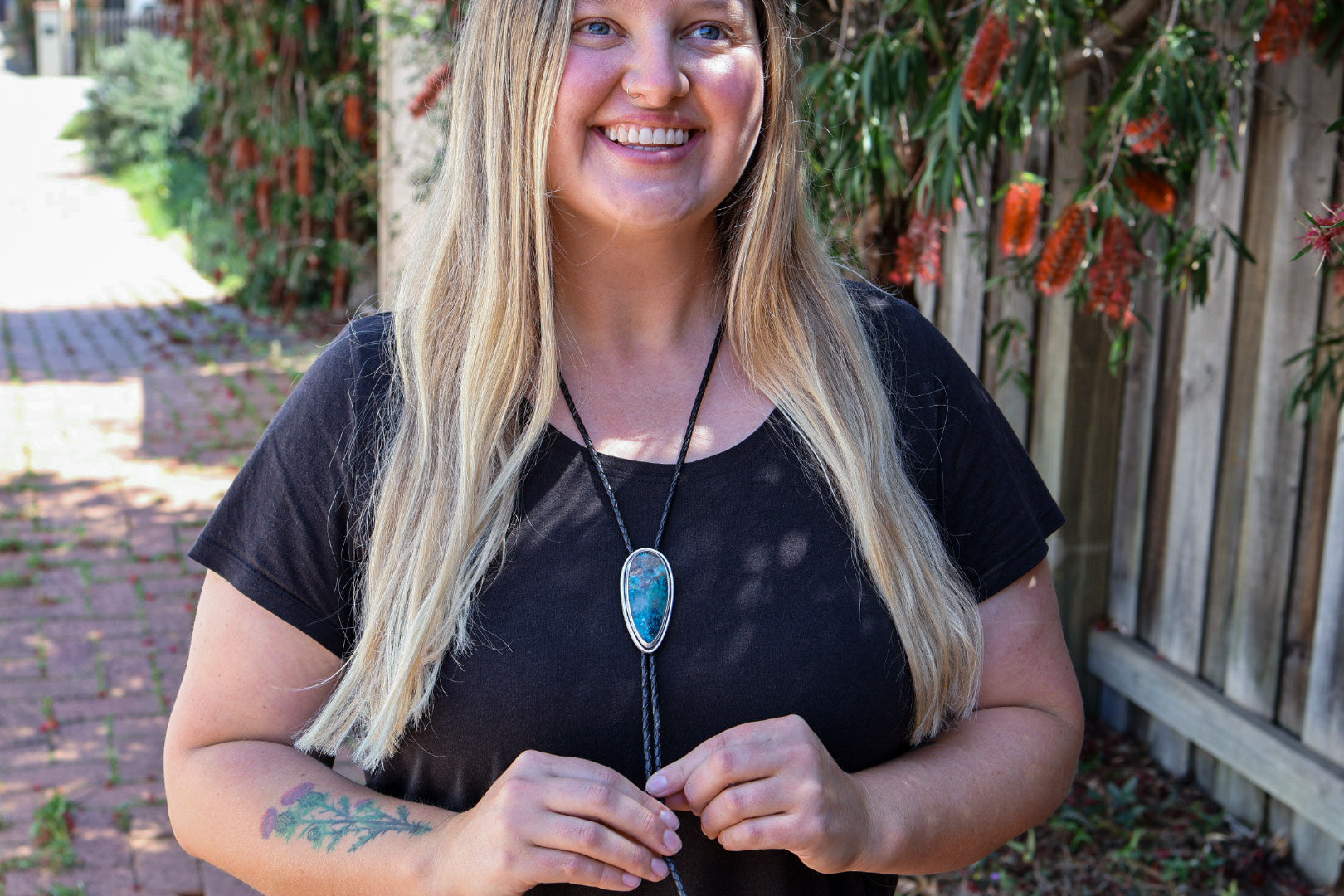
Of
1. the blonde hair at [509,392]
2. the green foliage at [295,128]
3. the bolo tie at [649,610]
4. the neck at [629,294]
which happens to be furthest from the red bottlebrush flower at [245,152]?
the bolo tie at [649,610]

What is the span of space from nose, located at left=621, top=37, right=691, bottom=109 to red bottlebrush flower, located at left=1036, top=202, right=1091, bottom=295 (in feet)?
3.54

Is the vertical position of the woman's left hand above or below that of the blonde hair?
below

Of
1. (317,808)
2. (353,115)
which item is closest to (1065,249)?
(317,808)

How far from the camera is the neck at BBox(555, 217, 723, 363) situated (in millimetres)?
1685

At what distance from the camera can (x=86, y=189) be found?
16672 millimetres

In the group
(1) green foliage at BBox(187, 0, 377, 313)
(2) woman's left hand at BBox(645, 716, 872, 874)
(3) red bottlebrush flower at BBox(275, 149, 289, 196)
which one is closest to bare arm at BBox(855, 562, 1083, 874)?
(2) woman's left hand at BBox(645, 716, 872, 874)

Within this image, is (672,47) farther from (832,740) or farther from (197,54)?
(197,54)

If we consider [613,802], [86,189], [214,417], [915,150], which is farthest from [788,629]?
[86,189]

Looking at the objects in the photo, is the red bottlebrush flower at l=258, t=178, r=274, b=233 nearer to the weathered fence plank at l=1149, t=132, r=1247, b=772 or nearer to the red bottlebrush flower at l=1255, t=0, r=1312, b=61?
the weathered fence plank at l=1149, t=132, r=1247, b=772

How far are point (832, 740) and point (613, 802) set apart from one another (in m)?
0.34

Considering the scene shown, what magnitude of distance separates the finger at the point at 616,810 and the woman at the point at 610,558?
0.15ft

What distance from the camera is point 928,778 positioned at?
1.51 m

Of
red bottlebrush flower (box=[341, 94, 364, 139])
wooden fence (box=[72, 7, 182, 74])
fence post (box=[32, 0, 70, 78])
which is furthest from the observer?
fence post (box=[32, 0, 70, 78])

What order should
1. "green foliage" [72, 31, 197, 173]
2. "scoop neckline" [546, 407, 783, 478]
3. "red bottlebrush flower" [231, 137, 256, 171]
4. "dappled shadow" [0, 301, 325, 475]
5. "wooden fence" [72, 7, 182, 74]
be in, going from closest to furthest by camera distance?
"scoop neckline" [546, 407, 783, 478] → "dappled shadow" [0, 301, 325, 475] → "red bottlebrush flower" [231, 137, 256, 171] → "green foliage" [72, 31, 197, 173] → "wooden fence" [72, 7, 182, 74]
